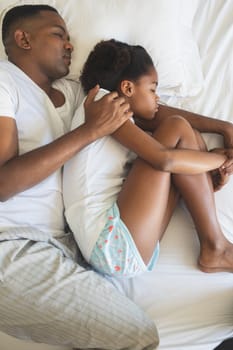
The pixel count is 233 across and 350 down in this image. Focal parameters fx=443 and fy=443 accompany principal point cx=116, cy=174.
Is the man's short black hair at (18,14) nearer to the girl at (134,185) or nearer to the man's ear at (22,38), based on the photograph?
the man's ear at (22,38)

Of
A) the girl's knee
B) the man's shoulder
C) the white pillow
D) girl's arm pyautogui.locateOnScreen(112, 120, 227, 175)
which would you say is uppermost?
the white pillow

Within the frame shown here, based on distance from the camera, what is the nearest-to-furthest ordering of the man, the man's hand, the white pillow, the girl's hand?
the man
the man's hand
the girl's hand
the white pillow

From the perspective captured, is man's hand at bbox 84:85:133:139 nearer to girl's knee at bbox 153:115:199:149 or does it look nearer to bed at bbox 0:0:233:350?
girl's knee at bbox 153:115:199:149

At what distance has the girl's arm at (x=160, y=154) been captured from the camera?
43.6 inches

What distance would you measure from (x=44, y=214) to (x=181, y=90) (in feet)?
2.00

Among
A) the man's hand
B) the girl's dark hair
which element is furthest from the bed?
the man's hand

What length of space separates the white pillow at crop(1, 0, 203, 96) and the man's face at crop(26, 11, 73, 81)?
93 millimetres

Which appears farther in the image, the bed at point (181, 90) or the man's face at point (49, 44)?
the man's face at point (49, 44)

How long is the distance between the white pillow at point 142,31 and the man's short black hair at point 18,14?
0.11 metres

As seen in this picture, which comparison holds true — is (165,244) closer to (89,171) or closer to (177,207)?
(177,207)

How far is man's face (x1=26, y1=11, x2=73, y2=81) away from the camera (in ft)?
4.30

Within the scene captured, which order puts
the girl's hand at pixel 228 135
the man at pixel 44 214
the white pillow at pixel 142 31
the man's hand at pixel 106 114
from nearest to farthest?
the man at pixel 44 214 < the man's hand at pixel 106 114 < the girl's hand at pixel 228 135 < the white pillow at pixel 142 31

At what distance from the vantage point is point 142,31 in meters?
1.42

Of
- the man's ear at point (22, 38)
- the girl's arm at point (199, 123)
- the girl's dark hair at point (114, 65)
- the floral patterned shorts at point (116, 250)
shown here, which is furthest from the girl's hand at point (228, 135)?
the man's ear at point (22, 38)
